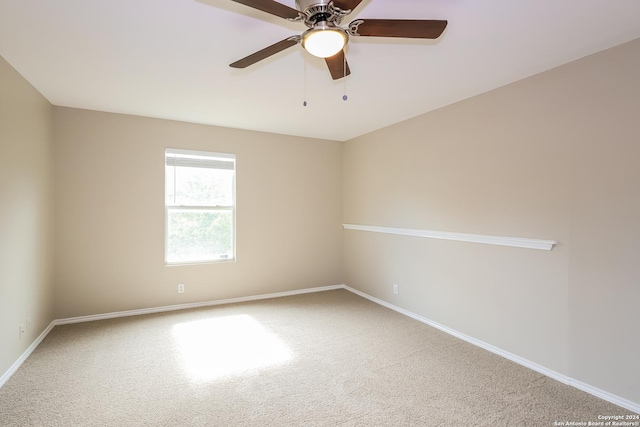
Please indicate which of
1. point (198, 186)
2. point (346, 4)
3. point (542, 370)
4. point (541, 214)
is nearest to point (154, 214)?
point (198, 186)

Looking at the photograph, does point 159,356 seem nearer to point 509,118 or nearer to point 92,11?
point 92,11

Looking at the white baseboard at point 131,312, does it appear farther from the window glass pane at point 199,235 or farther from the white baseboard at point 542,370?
the white baseboard at point 542,370

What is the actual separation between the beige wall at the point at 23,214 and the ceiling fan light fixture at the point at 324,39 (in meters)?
2.42

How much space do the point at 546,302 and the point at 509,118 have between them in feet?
5.12

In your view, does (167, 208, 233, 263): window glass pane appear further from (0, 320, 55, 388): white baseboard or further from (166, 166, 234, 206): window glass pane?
(0, 320, 55, 388): white baseboard

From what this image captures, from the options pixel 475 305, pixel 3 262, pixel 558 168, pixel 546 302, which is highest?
→ pixel 558 168

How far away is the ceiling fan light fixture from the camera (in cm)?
144

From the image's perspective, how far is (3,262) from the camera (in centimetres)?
236

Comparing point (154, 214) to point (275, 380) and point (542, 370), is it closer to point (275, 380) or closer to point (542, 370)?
point (275, 380)

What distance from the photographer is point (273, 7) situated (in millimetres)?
1356

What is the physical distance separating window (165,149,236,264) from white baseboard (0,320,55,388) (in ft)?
4.28

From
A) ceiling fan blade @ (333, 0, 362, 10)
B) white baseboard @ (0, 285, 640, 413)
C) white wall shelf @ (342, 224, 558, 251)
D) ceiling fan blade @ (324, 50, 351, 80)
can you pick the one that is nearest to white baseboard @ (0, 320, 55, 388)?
white baseboard @ (0, 285, 640, 413)

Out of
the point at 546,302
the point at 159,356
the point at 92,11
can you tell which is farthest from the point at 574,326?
the point at 92,11

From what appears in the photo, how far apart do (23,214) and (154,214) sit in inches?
50.4
